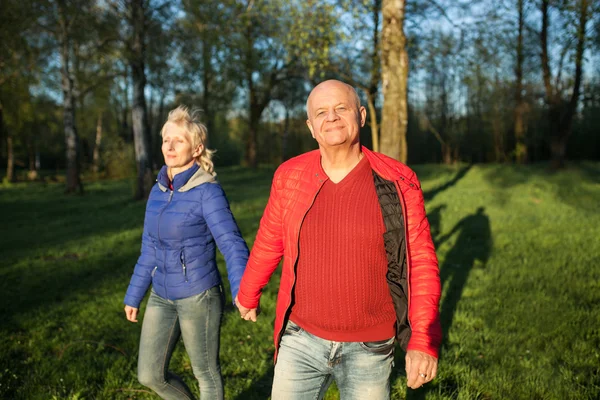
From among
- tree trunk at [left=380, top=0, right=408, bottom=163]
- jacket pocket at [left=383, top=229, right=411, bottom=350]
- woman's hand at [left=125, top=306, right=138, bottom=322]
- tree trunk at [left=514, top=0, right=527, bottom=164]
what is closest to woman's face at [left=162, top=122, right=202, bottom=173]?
woman's hand at [left=125, top=306, right=138, bottom=322]

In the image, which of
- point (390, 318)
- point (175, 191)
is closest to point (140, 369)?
point (175, 191)

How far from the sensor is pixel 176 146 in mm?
3057

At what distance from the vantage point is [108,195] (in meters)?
20.1

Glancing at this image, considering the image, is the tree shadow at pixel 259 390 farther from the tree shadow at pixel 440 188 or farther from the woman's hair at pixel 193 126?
the tree shadow at pixel 440 188

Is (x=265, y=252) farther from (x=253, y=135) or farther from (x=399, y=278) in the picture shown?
(x=253, y=135)

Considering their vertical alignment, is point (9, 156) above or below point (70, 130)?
below

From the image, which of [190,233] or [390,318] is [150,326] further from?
[390,318]

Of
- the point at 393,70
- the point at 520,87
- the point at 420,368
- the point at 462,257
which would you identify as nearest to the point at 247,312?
the point at 420,368

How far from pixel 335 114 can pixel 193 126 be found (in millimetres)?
1205

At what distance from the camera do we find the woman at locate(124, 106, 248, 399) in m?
2.95

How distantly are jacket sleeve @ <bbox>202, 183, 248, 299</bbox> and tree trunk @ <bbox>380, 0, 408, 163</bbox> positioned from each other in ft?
23.2

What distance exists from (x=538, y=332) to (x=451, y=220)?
663cm

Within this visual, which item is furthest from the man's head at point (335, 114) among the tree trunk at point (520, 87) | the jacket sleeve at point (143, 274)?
the tree trunk at point (520, 87)

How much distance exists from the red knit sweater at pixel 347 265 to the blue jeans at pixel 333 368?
5 centimetres
